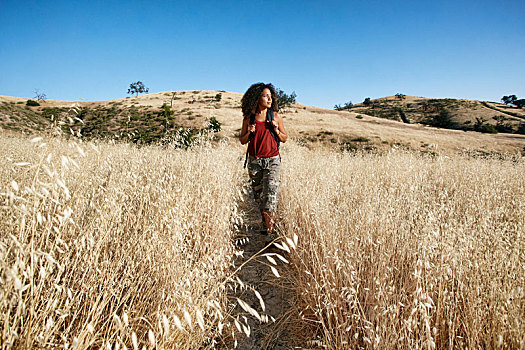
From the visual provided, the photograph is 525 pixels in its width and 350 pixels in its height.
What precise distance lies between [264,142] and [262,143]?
0.04m

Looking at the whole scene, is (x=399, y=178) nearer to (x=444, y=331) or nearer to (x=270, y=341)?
(x=444, y=331)

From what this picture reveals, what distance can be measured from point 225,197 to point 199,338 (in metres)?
1.96

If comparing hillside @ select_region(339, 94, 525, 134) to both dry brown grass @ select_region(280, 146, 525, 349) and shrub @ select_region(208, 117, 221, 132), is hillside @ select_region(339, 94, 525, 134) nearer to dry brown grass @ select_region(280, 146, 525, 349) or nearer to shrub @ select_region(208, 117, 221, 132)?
shrub @ select_region(208, 117, 221, 132)

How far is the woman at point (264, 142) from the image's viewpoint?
3.73 m

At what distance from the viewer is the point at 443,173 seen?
6215 mm

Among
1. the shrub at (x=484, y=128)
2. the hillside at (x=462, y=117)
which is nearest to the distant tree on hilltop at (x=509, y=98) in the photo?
the hillside at (x=462, y=117)

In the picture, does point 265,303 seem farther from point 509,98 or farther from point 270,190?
point 509,98

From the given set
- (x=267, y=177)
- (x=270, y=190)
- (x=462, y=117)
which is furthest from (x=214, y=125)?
(x=462, y=117)

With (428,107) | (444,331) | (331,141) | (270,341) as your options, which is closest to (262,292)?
(270,341)

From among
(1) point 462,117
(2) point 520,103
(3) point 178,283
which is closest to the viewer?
(3) point 178,283

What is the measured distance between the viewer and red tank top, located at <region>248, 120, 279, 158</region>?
374 centimetres

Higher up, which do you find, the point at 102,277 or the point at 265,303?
the point at 102,277

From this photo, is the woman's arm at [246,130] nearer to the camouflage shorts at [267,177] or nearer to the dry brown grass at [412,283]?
the camouflage shorts at [267,177]

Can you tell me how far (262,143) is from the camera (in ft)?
12.3
